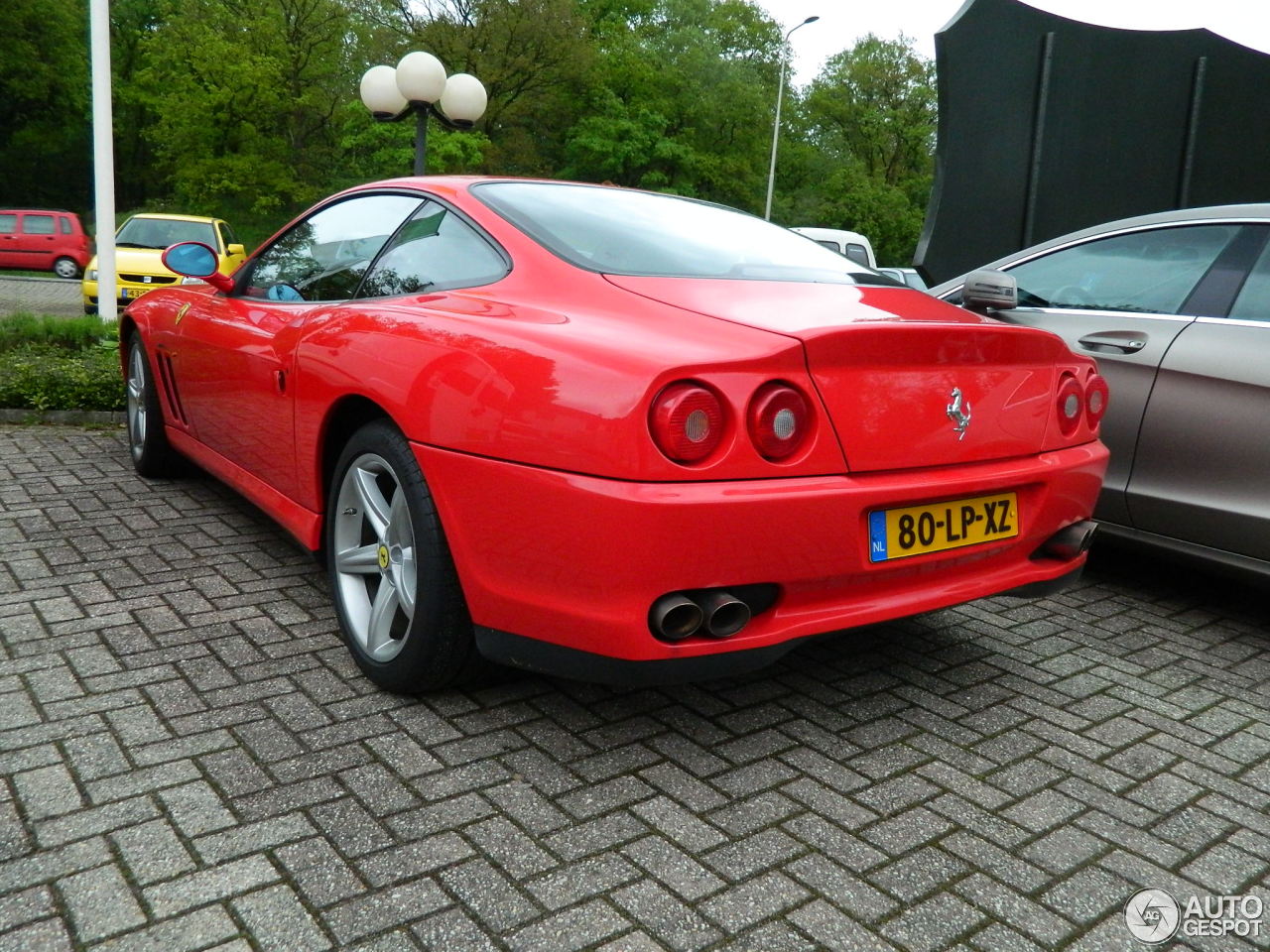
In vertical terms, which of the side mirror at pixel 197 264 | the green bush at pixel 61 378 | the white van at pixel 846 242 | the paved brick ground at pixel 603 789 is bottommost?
the paved brick ground at pixel 603 789

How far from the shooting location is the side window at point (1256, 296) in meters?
3.69

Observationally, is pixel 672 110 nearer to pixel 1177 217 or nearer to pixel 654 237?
pixel 1177 217

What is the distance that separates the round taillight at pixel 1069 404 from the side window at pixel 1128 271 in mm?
1223

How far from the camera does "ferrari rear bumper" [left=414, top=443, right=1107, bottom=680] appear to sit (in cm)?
221

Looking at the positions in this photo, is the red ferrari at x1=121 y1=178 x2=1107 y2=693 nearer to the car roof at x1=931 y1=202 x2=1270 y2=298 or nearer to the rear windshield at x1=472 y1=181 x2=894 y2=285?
the rear windshield at x1=472 y1=181 x2=894 y2=285

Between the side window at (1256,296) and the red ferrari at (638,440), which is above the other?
the side window at (1256,296)

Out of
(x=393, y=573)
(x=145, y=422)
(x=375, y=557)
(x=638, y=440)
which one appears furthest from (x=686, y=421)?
(x=145, y=422)

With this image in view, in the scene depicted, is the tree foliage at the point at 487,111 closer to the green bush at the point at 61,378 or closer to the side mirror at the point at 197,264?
the green bush at the point at 61,378

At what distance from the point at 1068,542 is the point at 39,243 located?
27.0 metres

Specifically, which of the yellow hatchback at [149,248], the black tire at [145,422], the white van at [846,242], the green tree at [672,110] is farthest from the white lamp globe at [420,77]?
the green tree at [672,110]

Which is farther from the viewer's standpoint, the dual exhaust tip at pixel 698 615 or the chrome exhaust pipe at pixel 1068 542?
the chrome exhaust pipe at pixel 1068 542

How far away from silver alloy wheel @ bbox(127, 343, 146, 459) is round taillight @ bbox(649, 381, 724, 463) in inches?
144

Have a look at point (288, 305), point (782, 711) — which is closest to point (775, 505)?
point (782, 711)

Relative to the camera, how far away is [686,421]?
2.21m
